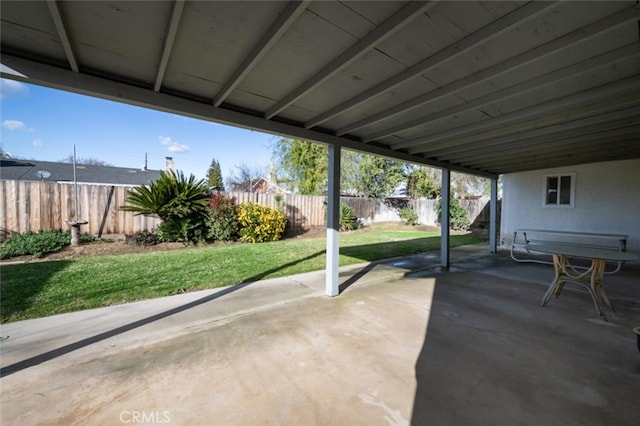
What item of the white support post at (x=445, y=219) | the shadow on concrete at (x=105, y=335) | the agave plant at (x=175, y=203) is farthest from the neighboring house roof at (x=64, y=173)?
the white support post at (x=445, y=219)

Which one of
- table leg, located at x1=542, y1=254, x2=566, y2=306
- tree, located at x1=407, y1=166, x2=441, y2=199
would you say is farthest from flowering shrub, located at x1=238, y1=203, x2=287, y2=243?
tree, located at x1=407, y1=166, x2=441, y2=199

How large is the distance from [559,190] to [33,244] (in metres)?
13.9

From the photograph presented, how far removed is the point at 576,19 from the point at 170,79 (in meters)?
3.25

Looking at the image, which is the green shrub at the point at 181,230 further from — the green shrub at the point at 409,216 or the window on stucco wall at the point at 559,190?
the green shrub at the point at 409,216

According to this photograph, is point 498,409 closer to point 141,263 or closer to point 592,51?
point 592,51

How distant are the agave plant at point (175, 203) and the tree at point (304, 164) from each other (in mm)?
9499

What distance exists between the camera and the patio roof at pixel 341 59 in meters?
1.71

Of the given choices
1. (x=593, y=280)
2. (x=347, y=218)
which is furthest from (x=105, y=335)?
(x=347, y=218)

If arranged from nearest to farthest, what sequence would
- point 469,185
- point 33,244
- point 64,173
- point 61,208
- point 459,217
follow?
point 33,244, point 61,208, point 459,217, point 64,173, point 469,185

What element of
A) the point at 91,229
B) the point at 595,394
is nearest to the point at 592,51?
the point at 595,394

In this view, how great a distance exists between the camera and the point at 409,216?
16.1 m

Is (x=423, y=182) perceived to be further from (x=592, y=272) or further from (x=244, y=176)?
(x=244, y=176)

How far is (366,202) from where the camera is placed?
603 inches

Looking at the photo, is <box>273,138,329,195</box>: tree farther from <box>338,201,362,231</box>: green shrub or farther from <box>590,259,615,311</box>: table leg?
<box>590,259,615,311</box>: table leg
